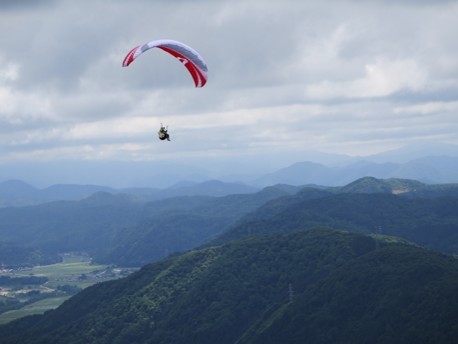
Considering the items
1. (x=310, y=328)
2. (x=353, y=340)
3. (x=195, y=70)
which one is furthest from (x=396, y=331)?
(x=195, y=70)

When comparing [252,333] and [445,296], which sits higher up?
[445,296]

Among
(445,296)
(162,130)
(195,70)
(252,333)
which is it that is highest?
(195,70)

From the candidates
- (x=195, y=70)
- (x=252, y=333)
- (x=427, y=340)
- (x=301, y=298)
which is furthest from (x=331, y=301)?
(x=195, y=70)

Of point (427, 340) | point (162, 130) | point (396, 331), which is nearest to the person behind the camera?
point (162, 130)

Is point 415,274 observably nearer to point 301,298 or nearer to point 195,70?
point 301,298

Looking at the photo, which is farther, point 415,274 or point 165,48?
point 415,274

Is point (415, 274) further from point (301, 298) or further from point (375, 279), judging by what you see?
point (301, 298)

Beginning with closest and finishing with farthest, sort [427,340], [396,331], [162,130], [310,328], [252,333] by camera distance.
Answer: [162,130] < [427,340] < [396,331] < [310,328] < [252,333]
